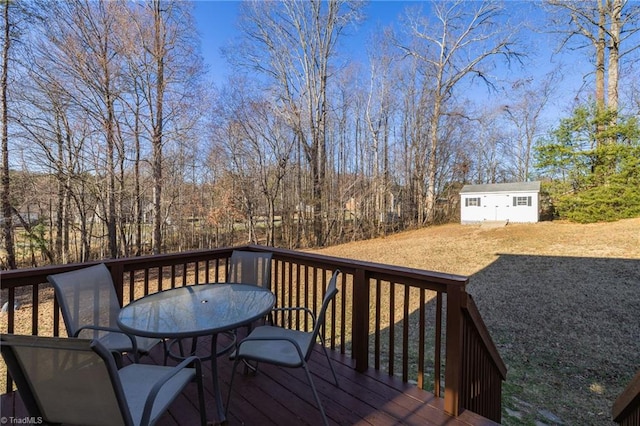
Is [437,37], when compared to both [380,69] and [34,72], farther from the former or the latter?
[34,72]

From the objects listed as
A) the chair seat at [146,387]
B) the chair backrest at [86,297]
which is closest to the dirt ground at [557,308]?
the chair seat at [146,387]

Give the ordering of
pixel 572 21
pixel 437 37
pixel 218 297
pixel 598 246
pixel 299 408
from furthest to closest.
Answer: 1. pixel 437 37
2. pixel 572 21
3. pixel 598 246
4. pixel 218 297
5. pixel 299 408

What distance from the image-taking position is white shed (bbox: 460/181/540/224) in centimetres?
1547

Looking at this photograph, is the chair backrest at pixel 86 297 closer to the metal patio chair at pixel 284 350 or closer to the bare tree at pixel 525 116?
the metal patio chair at pixel 284 350

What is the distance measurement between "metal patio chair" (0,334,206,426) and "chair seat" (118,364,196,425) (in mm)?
61

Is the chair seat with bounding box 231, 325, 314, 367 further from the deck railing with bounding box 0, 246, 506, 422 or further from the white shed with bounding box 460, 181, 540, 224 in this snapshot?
the white shed with bounding box 460, 181, 540, 224

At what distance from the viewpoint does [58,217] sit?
7562 millimetres

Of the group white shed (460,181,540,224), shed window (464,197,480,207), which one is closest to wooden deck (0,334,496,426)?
white shed (460,181,540,224)

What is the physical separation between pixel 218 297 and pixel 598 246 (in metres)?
11.1

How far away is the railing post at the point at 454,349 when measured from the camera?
1.84 m

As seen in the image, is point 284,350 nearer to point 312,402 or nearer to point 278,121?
point 312,402

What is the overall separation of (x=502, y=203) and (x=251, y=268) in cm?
1716

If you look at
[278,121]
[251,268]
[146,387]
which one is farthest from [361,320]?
[278,121]

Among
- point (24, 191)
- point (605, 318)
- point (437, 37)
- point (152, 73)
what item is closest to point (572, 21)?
point (437, 37)
